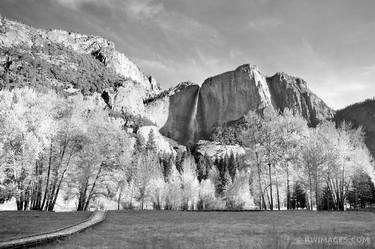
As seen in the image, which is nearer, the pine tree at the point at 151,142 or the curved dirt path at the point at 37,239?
the curved dirt path at the point at 37,239

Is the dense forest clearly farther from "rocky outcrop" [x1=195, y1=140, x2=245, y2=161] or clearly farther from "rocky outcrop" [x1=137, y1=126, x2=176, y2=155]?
"rocky outcrop" [x1=195, y1=140, x2=245, y2=161]

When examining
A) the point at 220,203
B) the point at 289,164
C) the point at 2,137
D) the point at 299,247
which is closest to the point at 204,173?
the point at 220,203

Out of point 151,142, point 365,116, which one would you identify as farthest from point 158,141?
point 365,116

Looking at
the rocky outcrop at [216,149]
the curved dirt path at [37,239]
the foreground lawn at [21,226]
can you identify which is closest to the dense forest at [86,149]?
the foreground lawn at [21,226]

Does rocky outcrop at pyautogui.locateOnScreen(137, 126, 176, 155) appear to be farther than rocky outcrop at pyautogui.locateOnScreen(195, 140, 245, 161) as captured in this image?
No

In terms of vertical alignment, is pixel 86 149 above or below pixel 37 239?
above

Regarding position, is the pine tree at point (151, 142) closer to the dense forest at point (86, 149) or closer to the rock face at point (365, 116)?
the rock face at point (365, 116)

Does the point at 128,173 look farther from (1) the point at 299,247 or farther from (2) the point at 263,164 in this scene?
(1) the point at 299,247

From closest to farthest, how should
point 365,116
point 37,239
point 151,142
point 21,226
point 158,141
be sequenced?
point 37,239 → point 21,226 → point 151,142 → point 158,141 → point 365,116

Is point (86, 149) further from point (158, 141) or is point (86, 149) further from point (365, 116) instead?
point (365, 116)

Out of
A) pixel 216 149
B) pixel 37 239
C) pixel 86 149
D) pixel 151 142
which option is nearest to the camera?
pixel 37 239

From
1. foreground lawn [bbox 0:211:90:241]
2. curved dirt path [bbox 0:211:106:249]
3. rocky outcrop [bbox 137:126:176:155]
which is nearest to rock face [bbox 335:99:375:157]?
rocky outcrop [bbox 137:126:176:155]

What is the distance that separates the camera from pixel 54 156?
1221 inches

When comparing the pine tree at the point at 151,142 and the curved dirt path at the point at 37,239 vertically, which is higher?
the pine tree at the point at 151,142
